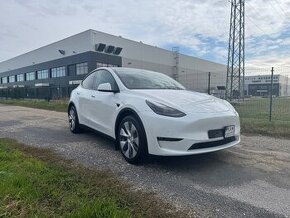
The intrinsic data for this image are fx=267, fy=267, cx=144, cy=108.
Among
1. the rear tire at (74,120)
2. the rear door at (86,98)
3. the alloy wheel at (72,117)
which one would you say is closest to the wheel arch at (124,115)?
the rear door at (86,98)

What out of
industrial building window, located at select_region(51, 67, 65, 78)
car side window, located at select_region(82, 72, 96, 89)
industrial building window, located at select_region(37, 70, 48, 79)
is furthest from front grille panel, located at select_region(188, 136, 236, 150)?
industrial building window, located at select_region(37, 70, 48, 79)

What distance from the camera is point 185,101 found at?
4.21 metres

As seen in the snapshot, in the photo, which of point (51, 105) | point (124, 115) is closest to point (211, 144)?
point (124, 115)

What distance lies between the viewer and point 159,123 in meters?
3.86

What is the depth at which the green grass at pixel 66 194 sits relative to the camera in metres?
2.64

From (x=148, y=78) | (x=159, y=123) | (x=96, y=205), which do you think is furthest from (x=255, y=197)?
(x=148, y=78)

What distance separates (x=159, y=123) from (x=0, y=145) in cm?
365

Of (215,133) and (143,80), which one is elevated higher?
(143,80)

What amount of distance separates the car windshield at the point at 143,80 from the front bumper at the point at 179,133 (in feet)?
3.70

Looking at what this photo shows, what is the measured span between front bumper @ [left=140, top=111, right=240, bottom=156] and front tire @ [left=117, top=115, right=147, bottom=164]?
0.12 m

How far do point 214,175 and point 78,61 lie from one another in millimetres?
43589

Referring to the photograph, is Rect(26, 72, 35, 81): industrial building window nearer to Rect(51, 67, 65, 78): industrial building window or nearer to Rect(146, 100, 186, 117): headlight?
Rect(51, 67, 65, 78): industrial building window

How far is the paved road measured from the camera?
9.78ft

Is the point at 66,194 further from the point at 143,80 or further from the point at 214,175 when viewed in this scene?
the point at 143,80
